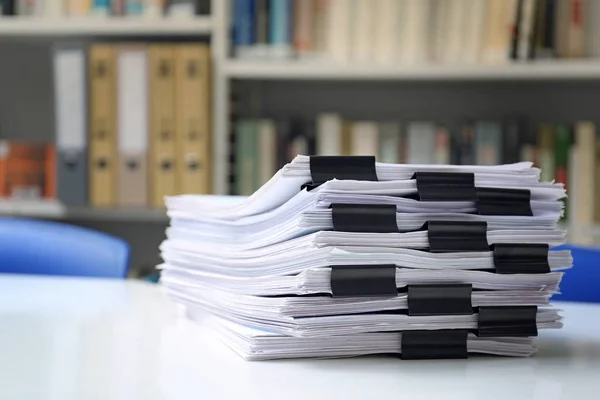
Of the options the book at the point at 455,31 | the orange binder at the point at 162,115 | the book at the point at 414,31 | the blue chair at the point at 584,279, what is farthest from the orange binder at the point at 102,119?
the blue chair at the point at 584,279

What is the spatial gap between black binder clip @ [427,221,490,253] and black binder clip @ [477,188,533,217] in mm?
15

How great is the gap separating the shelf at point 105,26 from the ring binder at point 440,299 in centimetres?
177

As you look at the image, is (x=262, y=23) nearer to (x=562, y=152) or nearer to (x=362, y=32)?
(x=362, y=32)

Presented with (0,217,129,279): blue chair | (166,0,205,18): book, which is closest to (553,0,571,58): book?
(166,0,205,18): book

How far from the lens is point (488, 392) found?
480 mm

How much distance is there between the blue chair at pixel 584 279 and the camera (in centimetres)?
112

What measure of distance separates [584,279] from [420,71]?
3.63 feet

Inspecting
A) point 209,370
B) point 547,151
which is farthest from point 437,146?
point 209,370

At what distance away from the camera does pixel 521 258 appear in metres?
0.59

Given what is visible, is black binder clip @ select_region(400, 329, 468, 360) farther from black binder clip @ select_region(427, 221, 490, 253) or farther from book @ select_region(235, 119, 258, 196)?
book @ select_region(235, 119, 258, 196)

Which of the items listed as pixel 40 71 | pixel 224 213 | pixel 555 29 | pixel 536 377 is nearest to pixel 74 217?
pixel 40 71

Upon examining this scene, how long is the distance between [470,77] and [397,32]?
0.24m

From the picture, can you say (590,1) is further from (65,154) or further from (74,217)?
(74,217)

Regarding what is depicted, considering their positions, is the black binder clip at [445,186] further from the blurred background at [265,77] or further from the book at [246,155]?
the book at [246,155]
